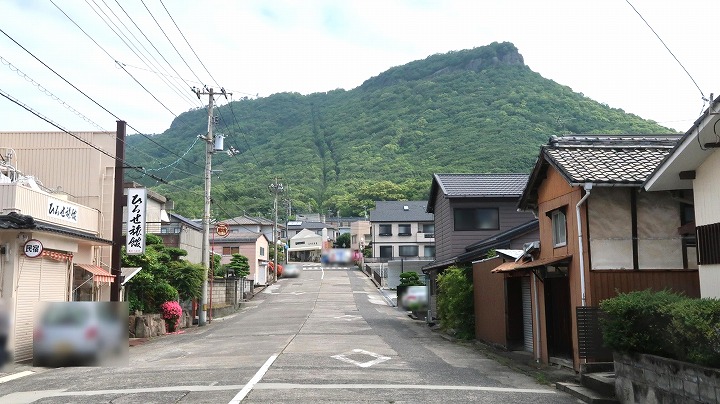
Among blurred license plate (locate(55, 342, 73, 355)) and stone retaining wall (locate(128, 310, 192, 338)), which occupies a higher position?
blurred license plate (locate(55, 342, 73, 355))

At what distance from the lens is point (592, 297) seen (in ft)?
43.2

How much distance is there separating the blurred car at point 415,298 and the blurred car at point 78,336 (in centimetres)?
2119

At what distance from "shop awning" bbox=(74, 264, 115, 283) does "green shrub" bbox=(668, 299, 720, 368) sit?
18.0 meters

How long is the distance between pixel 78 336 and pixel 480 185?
21473 millimetres

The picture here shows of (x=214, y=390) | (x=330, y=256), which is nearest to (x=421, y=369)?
(x=214, y=390)

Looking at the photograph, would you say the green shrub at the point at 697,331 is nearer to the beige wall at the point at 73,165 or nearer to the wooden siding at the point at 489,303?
the wooden siding at the point at 489,303

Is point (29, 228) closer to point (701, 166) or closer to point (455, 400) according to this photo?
point (455, 400)

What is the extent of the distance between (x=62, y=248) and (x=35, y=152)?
6.64 m

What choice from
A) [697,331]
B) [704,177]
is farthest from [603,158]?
[697,331]

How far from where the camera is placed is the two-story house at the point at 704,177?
1005 centimetres

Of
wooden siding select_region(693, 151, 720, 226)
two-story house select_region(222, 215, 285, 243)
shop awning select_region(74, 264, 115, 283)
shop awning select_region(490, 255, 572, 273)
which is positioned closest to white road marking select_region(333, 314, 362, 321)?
shop awning select_region(74, 264, 115, 283)

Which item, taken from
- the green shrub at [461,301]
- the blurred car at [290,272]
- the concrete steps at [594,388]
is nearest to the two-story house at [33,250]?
the green shrub at [461,301]

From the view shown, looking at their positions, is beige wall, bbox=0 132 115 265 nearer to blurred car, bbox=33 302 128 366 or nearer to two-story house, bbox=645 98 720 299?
blurred car, bbox=33 302 128 366

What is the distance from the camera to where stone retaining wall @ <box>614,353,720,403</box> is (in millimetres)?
7824
